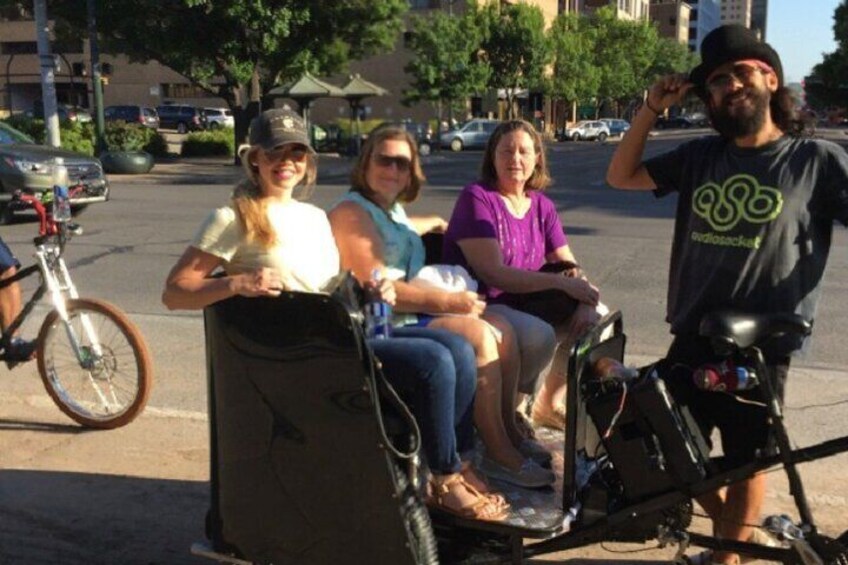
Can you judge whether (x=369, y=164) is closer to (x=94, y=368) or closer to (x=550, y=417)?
(x=550, y=417)

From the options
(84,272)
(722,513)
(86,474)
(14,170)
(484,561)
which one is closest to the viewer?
(484,561)

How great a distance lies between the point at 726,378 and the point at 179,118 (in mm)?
56892

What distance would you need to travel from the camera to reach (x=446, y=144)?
1684 inches

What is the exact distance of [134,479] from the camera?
4.40 m

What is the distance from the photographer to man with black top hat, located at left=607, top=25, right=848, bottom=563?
292 cm

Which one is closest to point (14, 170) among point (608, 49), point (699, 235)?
point (699, 235)

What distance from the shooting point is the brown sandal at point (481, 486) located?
120 inches

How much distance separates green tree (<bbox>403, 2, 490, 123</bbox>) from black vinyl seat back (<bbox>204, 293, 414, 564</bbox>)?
43665 mm

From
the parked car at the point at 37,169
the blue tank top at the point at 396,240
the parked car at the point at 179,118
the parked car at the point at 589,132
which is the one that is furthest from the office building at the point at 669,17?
the blue tank top at the point at 396,240

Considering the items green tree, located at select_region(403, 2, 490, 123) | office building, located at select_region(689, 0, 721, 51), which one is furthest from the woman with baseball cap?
office building, located at select_region(689, 0, 721, 51)

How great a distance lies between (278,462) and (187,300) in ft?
2.09

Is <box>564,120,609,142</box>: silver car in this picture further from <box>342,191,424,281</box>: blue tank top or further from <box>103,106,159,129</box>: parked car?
<box>342,191,424,281</box>: blue tank top

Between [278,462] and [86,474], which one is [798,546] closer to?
[278,462]

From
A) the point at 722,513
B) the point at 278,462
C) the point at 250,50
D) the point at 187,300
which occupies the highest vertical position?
the point at 250,50
